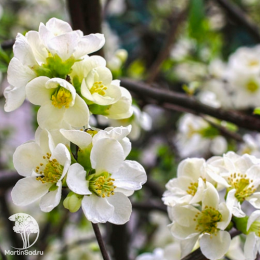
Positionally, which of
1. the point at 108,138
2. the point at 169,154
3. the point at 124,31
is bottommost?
the point at 169,154

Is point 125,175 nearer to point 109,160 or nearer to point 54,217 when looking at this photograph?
point 109,160

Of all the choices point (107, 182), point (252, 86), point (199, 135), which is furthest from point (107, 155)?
point (252, 86)

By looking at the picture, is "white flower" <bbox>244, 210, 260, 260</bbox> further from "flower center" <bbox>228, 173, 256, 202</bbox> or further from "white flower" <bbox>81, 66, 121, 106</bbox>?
"white flower" <bbox>81, 66, 121, 106</bbox>

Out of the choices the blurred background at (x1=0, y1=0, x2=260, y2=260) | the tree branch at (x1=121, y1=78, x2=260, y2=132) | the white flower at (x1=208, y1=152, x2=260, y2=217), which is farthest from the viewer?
the blurred background at (x1=0, y1=0, x2=260, y2=260)

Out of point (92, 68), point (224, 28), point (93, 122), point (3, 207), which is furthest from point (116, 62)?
point (224, 28)

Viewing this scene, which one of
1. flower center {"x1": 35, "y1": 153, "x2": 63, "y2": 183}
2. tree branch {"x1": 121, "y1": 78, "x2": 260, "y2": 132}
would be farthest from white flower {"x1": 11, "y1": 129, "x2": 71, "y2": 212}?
tree branch {"x1": 121, "y1": 78, "x2": 260, "y2": 132}

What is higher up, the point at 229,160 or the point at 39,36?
the point at 39,36

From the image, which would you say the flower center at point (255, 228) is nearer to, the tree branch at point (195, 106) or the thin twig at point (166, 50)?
the tree branch at point (195, 106)
